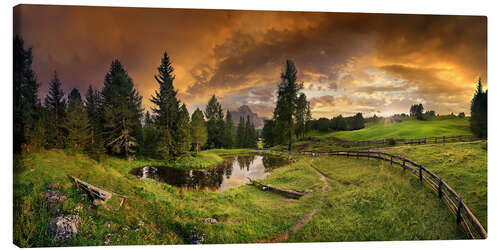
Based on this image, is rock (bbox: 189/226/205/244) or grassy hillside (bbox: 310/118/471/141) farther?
grassy hillside (bbox: 310/118/471/141)

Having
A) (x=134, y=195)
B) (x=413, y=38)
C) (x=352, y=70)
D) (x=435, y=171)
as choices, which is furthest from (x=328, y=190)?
(x=134, y=195)

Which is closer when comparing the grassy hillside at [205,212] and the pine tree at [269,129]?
the grassy hillside at [205,212]

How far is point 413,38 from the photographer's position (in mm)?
5078

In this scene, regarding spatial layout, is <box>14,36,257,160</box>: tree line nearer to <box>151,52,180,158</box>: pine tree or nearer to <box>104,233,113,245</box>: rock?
<box>151,52,180,158</box>: pine tree

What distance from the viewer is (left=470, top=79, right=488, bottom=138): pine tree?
4934mm

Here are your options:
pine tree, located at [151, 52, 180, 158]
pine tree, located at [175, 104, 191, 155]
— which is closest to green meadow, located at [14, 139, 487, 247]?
pine tree, located at [151, 52, 180, 158]

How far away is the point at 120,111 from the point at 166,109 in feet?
4.67

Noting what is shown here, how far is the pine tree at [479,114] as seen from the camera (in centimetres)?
493

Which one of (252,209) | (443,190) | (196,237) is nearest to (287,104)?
(252,209)

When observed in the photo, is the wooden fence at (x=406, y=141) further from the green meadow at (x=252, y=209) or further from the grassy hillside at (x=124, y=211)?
the grassy hillside at (x=124, y=211)

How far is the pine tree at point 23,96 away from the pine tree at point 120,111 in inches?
59.5

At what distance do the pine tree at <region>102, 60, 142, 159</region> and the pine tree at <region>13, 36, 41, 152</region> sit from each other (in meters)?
1.51

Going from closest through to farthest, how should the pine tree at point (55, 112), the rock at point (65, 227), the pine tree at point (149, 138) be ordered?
1. the rock at point (65, 227)
2. the pine tree at point (55, 112)
3. the pine tree at point (149, 138)

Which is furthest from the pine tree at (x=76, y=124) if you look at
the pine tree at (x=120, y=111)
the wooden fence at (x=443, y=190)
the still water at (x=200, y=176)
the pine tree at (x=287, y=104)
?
the wooden fence at (x=443, y=190)
